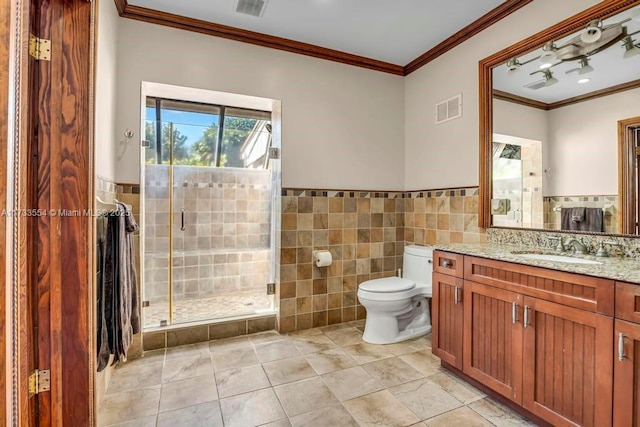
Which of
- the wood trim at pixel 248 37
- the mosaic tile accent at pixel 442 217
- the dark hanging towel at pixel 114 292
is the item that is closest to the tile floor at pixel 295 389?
the dark hanging towel at pixel 114 292

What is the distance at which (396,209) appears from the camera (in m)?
3.29

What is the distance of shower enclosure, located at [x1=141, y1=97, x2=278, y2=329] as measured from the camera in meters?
2.79

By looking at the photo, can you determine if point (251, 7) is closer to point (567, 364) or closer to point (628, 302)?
point (628, 302)

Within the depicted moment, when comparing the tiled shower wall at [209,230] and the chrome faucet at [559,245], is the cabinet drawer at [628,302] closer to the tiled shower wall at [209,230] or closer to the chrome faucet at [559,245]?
the chrome faucet at [559,245]

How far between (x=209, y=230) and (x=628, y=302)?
3346mm

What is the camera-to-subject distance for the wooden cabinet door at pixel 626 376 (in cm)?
121

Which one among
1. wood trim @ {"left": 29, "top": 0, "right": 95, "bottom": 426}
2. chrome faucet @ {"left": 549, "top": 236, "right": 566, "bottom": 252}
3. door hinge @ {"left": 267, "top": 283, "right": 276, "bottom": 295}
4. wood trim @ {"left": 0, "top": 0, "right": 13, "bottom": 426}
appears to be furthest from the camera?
door hinge @ {"left": 267, "top": 283, "right": 276, "bottom": 295}

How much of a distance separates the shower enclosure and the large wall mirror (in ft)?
6.33

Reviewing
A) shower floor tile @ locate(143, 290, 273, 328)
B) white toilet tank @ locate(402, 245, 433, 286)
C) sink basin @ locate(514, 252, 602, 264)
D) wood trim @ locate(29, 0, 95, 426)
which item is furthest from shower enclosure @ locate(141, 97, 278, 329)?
sink basin @ locate(514, 252, 602, 264)

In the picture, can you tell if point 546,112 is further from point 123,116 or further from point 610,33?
point 123,116

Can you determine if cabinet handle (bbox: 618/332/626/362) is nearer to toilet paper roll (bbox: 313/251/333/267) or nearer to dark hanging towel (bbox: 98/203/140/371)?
toilet paper roll (bbox: 313/251/333/267)

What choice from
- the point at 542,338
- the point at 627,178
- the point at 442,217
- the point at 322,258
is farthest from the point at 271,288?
the point at 627,178

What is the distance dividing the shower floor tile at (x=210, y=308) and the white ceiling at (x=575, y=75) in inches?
103

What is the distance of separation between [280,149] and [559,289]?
2.17m
